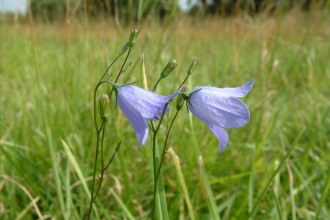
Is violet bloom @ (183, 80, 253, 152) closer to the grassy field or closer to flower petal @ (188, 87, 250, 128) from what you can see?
flower petal @ (188, 87, 250, 128)

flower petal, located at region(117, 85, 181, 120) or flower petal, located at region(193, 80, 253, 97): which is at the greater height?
flower petal, located at region(193, 80, 253, 97)

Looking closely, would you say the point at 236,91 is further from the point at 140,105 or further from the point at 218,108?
the point at 140,105

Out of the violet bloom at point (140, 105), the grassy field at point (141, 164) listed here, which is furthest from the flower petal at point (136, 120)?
the grassy field at point (141, 164)

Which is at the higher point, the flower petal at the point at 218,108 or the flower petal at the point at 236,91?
the flower petal at the point at 236,91

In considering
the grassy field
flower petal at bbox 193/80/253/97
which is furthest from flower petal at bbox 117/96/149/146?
the grassy field

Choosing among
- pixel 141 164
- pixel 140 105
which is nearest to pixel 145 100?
pixel 140 105

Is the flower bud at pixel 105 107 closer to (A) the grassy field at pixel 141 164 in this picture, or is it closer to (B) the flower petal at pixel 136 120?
(B) the flower petal at pixel 136 120

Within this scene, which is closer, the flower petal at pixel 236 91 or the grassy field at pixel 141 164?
the flower petal at pixel 236 91
